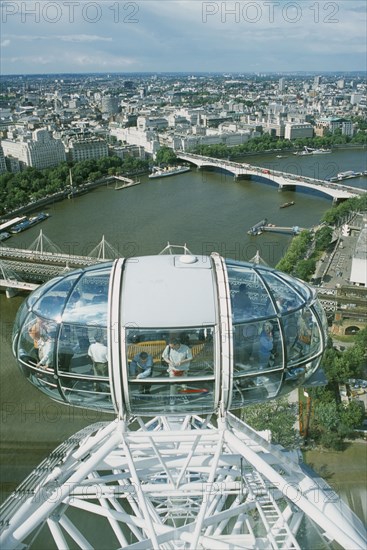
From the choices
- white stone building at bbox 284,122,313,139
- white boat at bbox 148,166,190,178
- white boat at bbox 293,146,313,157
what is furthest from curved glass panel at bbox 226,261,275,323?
white stone building at bbox 284,122,313,139

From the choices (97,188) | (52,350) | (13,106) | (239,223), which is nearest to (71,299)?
(52,350)

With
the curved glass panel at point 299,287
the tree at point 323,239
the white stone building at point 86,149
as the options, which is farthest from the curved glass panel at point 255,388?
the white stone building at point 86,149

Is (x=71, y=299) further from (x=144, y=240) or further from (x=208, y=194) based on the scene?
(x=208, y=194)

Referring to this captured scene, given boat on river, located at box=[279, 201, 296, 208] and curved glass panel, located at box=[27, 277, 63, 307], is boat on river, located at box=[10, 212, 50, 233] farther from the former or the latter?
curved glass panel, located at box=[27, 277, 63, 307]

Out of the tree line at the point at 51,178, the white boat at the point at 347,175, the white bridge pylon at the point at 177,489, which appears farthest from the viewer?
the white boat at the point at 347,175

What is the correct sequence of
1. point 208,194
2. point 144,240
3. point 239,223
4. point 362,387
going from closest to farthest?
point 362,387 → point 144,240 → point 239,223 → point 208,194

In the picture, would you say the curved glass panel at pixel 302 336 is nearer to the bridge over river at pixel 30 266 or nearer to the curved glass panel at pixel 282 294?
the curved glass panel at pixel 282 294
